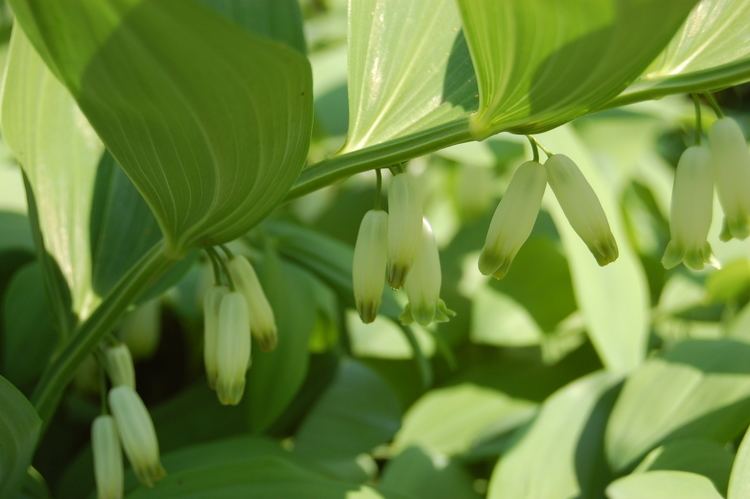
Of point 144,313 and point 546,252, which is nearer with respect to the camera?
point 144,313

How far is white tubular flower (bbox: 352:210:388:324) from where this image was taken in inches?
27.3

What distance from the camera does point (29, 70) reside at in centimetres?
80

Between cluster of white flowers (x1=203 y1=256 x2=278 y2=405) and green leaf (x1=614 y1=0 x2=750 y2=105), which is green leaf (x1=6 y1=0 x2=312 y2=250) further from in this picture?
green leaf (x1=614 y1=0 x2=750 y2=105)

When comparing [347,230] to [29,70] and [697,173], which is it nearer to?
[29,70]

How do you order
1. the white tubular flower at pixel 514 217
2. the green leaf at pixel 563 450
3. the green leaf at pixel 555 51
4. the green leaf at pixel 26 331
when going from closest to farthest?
1. the green leaf at pixel 555 51
2. the white tubular flower at pixel 514 217
3. the green leaf at pixel 563 450
4. the green leaf at pixel 26 331

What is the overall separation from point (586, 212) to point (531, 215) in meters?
0.04

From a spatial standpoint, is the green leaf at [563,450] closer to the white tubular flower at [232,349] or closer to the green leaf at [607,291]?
the green leaf at [607,291]

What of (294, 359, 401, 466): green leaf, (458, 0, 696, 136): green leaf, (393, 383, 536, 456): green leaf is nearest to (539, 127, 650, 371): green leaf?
(393, 383, 536, 456): green leaf

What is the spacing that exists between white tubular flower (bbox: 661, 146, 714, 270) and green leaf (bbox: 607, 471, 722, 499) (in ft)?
0.55

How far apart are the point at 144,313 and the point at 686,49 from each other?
0.67 m

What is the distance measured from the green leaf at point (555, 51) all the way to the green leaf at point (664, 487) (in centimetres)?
28

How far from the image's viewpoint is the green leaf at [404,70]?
70 cm

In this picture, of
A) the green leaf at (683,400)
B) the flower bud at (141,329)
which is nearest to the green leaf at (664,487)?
the green leaf at (683,400)

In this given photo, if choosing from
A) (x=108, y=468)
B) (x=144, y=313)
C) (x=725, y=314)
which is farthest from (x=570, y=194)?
(x=725, y=314)
